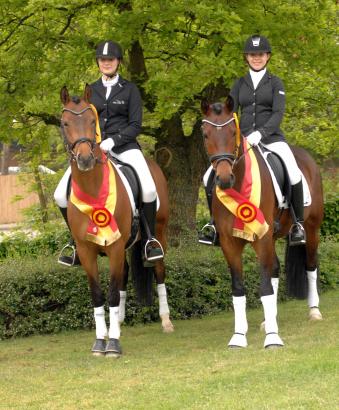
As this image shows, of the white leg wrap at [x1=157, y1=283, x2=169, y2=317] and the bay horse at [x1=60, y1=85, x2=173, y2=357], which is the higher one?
the bay horse at [x1=60, y1=85, x2=173, y2=357]

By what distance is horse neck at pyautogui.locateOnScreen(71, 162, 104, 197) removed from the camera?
373 inches

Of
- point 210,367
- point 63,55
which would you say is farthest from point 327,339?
point 63,55

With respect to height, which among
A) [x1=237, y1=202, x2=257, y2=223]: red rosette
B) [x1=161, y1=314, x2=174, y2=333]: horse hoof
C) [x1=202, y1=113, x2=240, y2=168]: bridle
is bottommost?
Answer: [x1=161, y1=314, x2=174, y2=333]: horse hoof

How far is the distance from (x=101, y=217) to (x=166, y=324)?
281 centimetres

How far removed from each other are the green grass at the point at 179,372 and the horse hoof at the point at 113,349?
0.10 meters

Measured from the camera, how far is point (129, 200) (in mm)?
10109

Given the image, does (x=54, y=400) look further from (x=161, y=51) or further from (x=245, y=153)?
(x=161, y=51)

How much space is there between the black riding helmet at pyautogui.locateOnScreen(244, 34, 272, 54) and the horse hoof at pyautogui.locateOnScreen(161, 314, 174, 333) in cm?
376

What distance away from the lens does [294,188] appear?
10.4 meters

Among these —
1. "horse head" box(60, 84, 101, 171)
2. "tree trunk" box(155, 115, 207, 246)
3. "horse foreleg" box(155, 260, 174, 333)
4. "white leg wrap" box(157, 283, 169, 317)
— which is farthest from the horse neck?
"tree trunk" box(155, 115, 207, 246)

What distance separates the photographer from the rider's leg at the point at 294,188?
10.3 metres

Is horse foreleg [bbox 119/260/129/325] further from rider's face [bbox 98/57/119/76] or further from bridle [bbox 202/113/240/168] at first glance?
bridle [bbox 202/113/240/168]

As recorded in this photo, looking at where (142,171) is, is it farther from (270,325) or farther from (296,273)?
(296,273)

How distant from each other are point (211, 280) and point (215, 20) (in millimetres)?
4107
